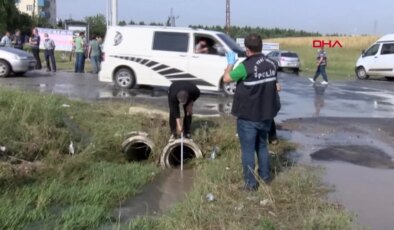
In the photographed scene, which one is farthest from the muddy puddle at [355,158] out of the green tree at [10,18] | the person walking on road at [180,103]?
the green tree at [10,18]

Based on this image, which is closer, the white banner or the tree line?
the white banner

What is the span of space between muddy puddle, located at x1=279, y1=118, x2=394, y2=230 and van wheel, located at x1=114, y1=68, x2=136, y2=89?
19.3 ft

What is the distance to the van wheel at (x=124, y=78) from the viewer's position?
54.4ft

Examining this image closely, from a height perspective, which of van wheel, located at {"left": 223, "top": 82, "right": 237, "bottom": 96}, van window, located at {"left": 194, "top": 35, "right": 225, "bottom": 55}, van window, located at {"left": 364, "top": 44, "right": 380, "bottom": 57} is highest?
van window, located at {"left": 364, "top": 44, "right": 380, "bottom": 57}

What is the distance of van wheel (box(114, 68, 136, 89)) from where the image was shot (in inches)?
653

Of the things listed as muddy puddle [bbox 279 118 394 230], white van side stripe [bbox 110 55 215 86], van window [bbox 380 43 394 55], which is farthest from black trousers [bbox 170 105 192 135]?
van window [bbox 380 43 394 55]

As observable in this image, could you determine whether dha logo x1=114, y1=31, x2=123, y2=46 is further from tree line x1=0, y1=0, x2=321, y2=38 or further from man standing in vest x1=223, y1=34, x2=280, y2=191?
man standing in vest x1=223, y1=34, x2=280, y2=191

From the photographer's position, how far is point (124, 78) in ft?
54.5

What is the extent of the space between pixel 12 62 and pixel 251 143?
14.8m

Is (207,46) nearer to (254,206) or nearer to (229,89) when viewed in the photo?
(229,89)

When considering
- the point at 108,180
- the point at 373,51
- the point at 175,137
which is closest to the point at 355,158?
the point at 175,137

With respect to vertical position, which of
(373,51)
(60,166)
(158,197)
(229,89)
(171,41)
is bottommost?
(158,197)

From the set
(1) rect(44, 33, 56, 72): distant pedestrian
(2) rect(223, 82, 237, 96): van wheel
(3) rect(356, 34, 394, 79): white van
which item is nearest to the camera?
(2) rect(223, 82, 237, 96): van wheel

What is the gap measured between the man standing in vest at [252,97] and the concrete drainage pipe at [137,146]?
2.54 m
